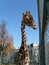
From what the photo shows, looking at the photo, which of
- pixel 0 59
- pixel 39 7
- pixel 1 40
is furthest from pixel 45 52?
pixel 1 40

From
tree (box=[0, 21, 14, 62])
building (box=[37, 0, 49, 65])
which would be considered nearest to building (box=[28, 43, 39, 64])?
tree (box=[0, 21, 14, 62])

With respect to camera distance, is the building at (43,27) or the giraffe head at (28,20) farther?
the giraffe head at (28,20)

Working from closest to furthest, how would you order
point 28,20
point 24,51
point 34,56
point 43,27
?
1. point 43,27
2. point 24,51
3. point 28,20
4. point 34,56

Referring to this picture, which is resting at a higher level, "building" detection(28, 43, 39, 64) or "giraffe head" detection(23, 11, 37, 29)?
"giraffe head" detection(23, 11, 37, 29)

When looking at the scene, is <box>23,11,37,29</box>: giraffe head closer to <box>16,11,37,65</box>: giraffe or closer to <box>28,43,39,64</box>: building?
<box>16,11,37,65</box>: giraffe

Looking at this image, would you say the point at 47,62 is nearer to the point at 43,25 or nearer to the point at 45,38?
the point at 45,38

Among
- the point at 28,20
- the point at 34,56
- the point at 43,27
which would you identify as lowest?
the point at 34,56

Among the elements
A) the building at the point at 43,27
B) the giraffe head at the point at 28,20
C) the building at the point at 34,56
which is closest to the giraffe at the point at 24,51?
the giraffe head at the point at 28,20

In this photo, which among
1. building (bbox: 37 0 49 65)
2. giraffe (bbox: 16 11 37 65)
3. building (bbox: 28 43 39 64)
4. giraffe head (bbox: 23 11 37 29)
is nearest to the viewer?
building (bbox: 37 0 49 65)

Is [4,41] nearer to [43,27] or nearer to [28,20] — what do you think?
[28,20]

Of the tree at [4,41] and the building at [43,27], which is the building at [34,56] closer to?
the tree at [4,41]

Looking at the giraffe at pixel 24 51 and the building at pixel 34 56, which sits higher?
the giraffe at pixel 24 51

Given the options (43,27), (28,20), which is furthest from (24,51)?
(43,27)

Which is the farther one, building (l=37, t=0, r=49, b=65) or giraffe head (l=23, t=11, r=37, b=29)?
giraffe head (l=23, t=11, r=37, b=29)
